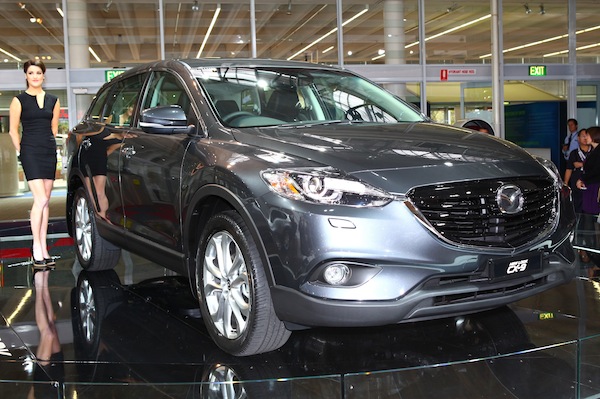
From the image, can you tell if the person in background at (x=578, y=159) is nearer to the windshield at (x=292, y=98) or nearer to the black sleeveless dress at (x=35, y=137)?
the windshield at (x=292, y=98)

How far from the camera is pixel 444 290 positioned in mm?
3000

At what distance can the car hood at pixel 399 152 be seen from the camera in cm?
305

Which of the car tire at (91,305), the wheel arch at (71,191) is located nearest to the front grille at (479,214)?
the car tire at (91,305)

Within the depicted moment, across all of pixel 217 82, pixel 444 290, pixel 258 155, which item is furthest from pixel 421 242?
pixel 217 82

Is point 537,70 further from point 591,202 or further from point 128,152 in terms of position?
point 128,152

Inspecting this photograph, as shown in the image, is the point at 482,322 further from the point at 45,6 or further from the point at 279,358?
the point at 45,6

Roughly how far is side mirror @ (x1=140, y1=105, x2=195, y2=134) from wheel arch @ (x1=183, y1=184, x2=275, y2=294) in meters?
0.43

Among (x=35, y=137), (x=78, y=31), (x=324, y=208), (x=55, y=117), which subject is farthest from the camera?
(x=78, y=31)

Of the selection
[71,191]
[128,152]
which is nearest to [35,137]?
[71,191]

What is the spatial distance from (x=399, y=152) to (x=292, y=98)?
1.10 m

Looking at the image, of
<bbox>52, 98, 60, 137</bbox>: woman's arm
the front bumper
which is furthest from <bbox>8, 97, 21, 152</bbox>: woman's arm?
the front bumper

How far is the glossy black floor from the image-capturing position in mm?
2592

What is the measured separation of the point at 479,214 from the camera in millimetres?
3107

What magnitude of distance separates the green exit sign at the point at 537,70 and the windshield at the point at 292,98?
11717mm
